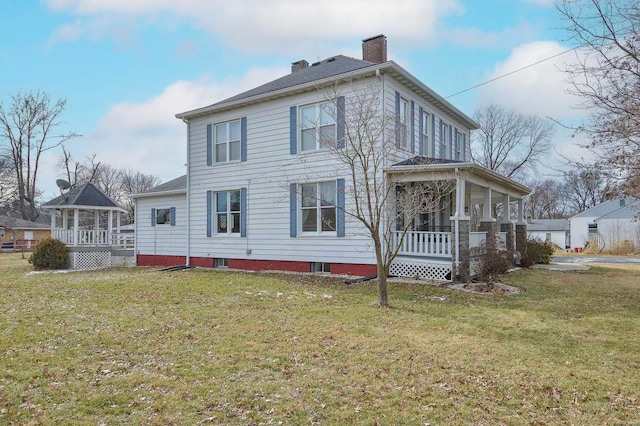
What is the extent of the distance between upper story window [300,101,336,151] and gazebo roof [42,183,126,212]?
35.8 ft

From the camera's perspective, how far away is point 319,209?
42.7 feet

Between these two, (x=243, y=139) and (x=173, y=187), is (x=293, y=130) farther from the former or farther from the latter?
(x=173, y=187)

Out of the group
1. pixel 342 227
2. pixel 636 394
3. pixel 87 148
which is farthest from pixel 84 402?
pixel 87 148

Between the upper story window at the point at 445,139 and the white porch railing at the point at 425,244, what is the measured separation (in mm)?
4409

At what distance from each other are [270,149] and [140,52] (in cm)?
498

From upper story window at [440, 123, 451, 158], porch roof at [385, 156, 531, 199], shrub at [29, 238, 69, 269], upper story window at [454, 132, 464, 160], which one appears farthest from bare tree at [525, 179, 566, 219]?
shrub at [29, 238, 69, 269]

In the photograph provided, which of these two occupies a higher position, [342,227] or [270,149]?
[270,149]

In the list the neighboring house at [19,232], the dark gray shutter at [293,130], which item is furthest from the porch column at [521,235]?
the neighboring house at [19,232]

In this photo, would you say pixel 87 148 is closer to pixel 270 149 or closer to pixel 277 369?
pixel 270 149

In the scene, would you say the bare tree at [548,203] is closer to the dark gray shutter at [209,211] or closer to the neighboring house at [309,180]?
the neighboring house at [309,180]

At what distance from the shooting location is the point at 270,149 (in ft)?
46.0

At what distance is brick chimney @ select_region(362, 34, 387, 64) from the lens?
1430cm

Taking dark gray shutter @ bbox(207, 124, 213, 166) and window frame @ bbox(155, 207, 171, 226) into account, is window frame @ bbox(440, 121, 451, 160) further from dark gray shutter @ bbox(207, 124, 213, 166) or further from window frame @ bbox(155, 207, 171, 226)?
window frame @ bbox(155, 207, 171, 226)

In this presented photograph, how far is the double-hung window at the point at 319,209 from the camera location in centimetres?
1279
